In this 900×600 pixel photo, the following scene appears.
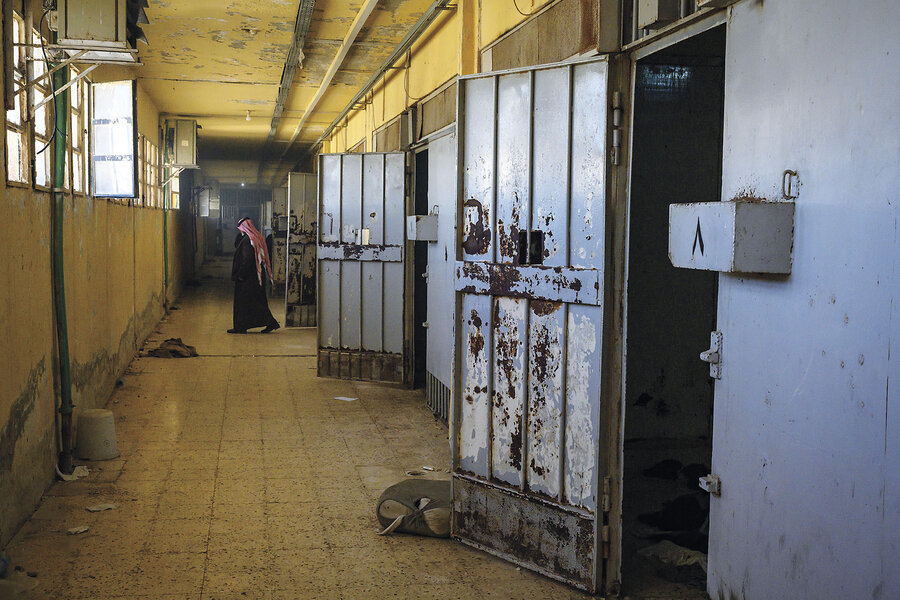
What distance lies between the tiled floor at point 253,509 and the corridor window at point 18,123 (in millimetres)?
1927

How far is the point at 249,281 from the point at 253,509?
25.0ft

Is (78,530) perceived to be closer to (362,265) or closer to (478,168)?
(478,168)

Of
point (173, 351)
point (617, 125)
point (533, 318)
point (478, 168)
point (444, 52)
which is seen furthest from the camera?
point (173, 351)

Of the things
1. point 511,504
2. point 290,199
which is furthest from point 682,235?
point 290,199

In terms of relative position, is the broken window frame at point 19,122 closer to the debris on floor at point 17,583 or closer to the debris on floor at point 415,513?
the debris on floor at point 17,583

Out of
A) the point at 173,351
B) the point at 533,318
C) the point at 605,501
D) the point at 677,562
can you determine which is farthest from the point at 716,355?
the point at 173,351

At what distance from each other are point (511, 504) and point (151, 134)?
35.0ft

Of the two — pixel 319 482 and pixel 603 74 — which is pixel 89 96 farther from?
pixel 603 74

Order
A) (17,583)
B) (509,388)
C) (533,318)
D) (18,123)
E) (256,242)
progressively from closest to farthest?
1. (17,583)
2. (533,318)
3. (509,388)
4. (18,123)
5. (256,242)

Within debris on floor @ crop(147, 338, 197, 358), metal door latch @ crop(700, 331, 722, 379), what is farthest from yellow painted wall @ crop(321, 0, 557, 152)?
debris on floor @ crop(147, 338, 197, 358)

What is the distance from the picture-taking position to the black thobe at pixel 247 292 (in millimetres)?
11898

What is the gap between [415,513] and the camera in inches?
170

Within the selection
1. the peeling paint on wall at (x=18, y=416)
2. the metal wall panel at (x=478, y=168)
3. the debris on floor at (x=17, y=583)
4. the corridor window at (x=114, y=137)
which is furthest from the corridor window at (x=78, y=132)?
the metal wall panel at (x=478, y=168)

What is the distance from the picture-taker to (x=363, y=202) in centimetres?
844
